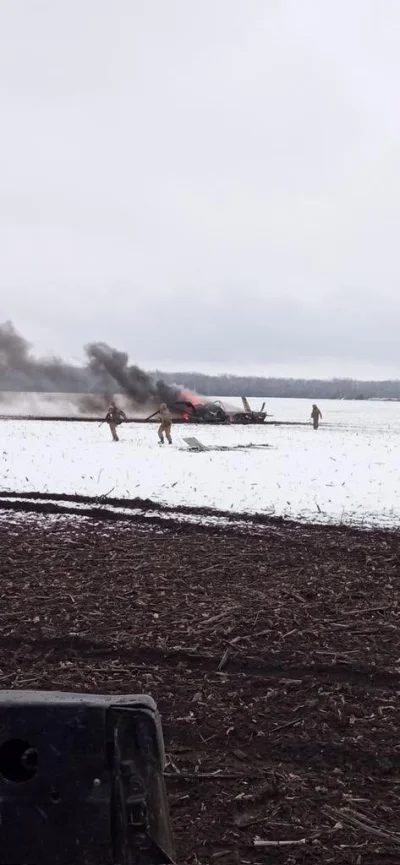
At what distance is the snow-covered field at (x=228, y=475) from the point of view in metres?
14.2

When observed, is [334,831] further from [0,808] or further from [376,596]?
[376,596]

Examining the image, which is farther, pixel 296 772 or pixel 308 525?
pixel 308 525

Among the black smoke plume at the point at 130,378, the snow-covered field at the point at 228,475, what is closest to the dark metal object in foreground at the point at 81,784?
the snow-covered field at the point at 228,475

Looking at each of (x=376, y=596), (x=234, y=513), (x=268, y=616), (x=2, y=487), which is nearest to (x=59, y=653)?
(x=268, y=616)

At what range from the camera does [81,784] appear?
186cm

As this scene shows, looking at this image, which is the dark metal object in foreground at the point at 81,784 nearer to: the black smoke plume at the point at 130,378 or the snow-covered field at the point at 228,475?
the snow-covered field at the point at 228,475

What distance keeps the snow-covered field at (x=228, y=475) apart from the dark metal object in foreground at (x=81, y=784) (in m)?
10.7

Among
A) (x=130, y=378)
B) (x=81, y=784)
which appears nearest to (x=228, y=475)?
(x=81, y=784)

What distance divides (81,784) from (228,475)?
16.3 metres

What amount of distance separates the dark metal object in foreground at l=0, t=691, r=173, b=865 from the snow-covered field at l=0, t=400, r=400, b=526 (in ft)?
35.0

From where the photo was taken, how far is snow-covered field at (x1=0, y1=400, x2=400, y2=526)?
1421cm

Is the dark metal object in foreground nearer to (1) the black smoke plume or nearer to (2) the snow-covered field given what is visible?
(2) the snow-covered field

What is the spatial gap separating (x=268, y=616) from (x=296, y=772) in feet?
9.23

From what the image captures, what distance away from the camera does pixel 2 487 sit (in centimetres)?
1623
